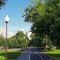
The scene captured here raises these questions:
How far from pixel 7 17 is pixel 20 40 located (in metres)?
137

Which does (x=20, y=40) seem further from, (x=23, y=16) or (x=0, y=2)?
(x=0, y=2)

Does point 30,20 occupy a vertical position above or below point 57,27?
above

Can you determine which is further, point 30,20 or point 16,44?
point 16,44

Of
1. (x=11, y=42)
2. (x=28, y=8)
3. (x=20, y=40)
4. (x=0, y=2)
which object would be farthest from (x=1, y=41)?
(x=0, y=2)

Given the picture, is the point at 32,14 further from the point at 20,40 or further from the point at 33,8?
the point at 20,40

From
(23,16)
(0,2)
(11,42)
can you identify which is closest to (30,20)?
(23,16)

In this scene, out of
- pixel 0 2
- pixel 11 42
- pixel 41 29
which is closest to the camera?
pixel 0 2

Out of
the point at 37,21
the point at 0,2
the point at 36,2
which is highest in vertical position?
the point at 36,2

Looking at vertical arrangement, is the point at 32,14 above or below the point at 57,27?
above

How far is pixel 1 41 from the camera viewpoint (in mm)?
113625

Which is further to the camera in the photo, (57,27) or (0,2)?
(57,27)

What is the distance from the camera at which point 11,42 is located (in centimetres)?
14925

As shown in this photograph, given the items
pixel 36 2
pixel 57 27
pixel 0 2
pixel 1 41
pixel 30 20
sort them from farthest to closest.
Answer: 1. pixel 1 41
2. pixel 30 20
3. pixel 36 2
4. pixel 57 27
5. pixel 0 2

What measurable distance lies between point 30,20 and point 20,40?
9822 centimetres
